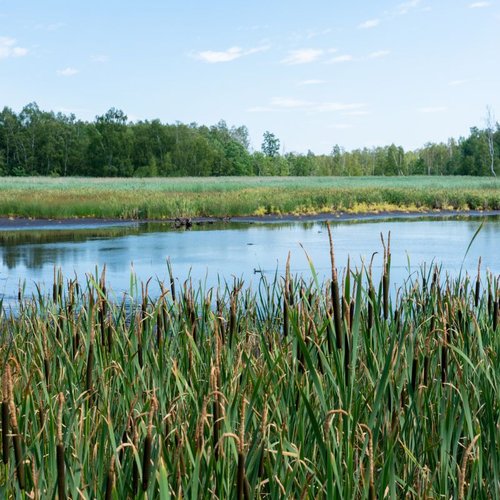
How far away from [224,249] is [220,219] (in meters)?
11.2

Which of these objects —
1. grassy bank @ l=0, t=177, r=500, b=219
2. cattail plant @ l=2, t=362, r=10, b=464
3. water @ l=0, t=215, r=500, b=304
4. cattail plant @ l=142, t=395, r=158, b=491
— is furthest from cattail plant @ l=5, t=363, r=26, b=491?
grassy bank @ l=0, t=177, r=500, b=219

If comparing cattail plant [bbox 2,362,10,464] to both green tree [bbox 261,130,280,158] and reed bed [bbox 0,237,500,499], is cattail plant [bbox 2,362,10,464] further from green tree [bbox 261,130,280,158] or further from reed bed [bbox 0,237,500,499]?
green tree [bbox 261,130,280,158]

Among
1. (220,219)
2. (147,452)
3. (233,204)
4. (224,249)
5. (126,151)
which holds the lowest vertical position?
(224,249)

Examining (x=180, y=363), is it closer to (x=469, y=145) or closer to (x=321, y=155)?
(x=469, y=145)

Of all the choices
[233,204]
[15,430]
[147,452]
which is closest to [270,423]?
[147,452]

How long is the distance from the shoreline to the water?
110cm

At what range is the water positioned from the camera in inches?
517

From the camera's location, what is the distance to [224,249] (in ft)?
57.7

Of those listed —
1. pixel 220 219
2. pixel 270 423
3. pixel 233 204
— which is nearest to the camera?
pixel 270 423

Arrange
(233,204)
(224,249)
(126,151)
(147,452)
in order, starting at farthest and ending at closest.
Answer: (126,151), (233,204), (224,249), (147,452)

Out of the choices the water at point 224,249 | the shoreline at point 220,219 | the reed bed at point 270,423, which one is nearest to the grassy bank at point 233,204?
the shoreline at point 220,219

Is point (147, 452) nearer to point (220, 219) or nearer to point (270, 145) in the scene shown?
point (220, 219)

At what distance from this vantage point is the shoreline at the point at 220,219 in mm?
26375

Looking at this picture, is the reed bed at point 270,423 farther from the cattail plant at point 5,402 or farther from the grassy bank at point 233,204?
the grassy bank at point 233,204
